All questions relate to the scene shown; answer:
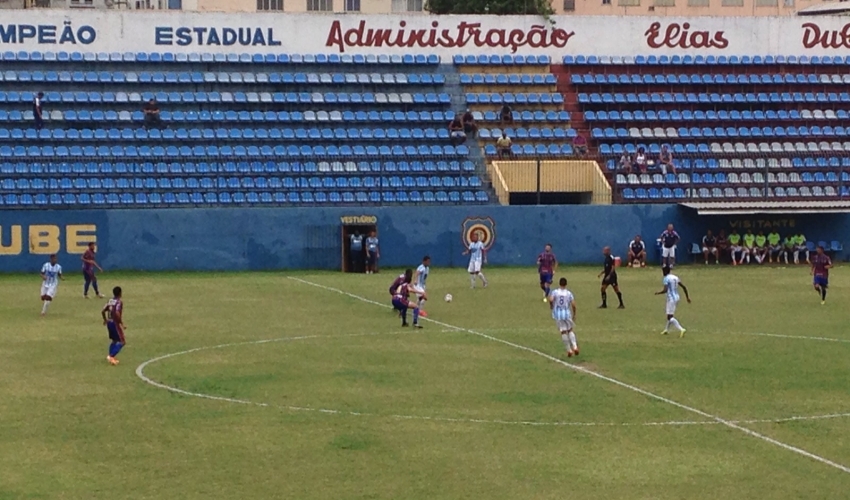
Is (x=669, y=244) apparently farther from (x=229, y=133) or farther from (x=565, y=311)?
(x=565, y=311)

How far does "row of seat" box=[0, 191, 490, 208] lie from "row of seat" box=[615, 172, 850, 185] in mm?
7298

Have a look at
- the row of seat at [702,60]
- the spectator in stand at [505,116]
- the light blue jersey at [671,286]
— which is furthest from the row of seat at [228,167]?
the light blue jersey at [671,286]

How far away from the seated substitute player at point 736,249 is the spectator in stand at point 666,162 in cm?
466

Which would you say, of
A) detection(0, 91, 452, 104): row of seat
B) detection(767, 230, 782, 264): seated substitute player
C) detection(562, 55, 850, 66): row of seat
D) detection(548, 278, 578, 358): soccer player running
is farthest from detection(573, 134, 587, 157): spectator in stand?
detection(548, 278, 578, 358): soccer player running

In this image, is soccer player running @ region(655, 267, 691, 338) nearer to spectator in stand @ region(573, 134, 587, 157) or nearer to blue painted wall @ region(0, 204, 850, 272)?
blue painted wall @ region(0, 204, 850, 272)

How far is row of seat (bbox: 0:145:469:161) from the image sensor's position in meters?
55.6

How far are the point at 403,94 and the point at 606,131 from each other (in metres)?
9.71

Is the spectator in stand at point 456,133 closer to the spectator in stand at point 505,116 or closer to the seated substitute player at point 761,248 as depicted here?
the spectator in stand at point 505,116

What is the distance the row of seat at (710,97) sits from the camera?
64.1 metres

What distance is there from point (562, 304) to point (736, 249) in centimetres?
3231

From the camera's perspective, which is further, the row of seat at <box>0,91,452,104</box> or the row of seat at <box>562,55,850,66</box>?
the row of seat at <box>562,55,850,66</box>

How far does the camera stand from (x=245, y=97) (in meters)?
60.6

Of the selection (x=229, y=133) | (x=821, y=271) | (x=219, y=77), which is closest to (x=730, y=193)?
(x=821, y=271)

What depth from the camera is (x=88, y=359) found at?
27.3 metres
